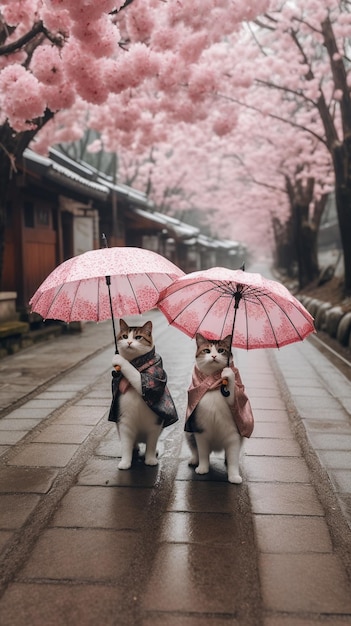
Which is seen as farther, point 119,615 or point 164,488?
point 164,488

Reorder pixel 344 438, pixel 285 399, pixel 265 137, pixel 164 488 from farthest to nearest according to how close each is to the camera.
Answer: pixel 265 137 → pixel 285 399 → pixel 344 438 → pixel 164 488

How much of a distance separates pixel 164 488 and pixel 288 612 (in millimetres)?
1715

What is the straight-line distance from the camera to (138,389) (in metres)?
4.49

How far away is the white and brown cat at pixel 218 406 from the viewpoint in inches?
174

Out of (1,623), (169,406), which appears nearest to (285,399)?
(169,406)

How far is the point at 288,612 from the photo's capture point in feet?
9.33

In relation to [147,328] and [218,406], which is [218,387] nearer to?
[218,406]

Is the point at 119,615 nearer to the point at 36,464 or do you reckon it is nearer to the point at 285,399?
the point at 36,464

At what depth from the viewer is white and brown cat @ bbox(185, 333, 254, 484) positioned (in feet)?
14.5

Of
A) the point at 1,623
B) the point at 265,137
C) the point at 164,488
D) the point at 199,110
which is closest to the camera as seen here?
the point at 1,623

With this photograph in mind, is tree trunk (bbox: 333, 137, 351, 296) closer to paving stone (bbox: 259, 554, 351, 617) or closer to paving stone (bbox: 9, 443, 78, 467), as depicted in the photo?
paving stone (bbox: 9, 443, 78, 467)

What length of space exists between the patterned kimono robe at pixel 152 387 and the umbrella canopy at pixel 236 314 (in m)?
0.39

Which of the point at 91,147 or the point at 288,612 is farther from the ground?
the point at 91,147

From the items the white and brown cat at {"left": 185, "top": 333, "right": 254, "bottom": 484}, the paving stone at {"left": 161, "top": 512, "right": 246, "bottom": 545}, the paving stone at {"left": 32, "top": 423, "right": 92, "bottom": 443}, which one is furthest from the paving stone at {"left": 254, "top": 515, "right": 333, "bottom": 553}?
the paving stone at {"left": 32, "top": 423, "right": 92, "bottom": 443}
